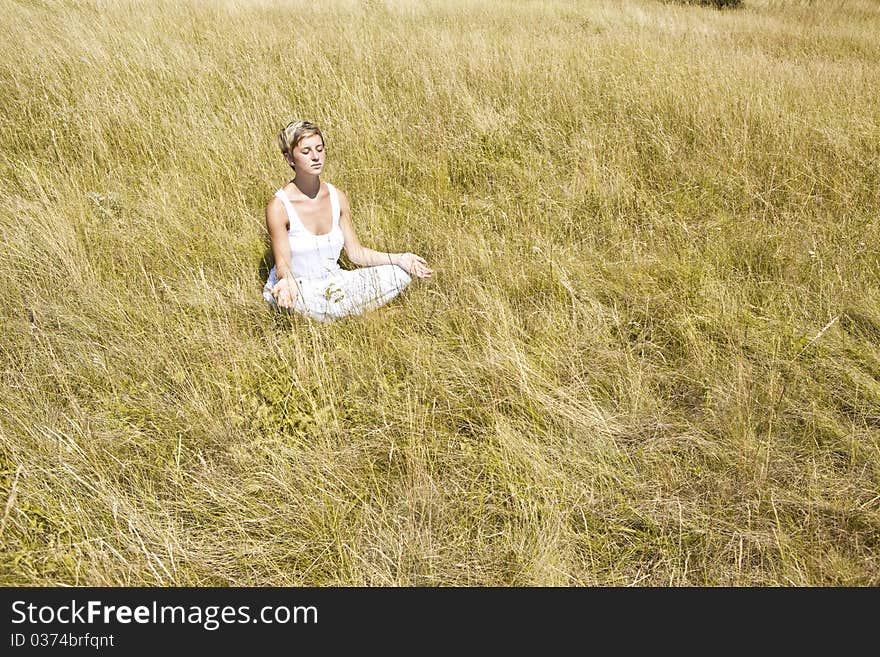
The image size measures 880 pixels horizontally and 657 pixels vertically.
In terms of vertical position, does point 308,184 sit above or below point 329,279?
above

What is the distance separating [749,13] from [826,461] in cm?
1424

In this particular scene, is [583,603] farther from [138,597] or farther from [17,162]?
[17,162]

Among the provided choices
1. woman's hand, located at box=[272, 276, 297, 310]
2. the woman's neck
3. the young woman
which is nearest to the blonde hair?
the young woman

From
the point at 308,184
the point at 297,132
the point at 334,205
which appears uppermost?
the point at 297,132

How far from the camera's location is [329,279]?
3248 mm

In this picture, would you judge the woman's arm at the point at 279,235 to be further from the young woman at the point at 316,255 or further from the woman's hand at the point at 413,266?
the woman's hand at the point at 413,266

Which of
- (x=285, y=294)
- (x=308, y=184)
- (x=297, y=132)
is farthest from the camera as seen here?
(x=308, y=184)

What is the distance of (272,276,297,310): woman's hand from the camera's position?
9.14 ft

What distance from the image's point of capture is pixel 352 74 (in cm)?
585

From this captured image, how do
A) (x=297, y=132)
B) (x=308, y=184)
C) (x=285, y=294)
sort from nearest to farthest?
(x=285, y=294) < (x=297, y=132) < (x=308, y=184)

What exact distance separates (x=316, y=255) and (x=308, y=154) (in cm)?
55

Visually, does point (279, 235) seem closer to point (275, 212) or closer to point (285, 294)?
point (275, 212)

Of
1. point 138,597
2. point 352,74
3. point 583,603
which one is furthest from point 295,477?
point 352,74

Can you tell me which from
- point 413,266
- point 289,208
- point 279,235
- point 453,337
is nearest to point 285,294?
point 279,235
